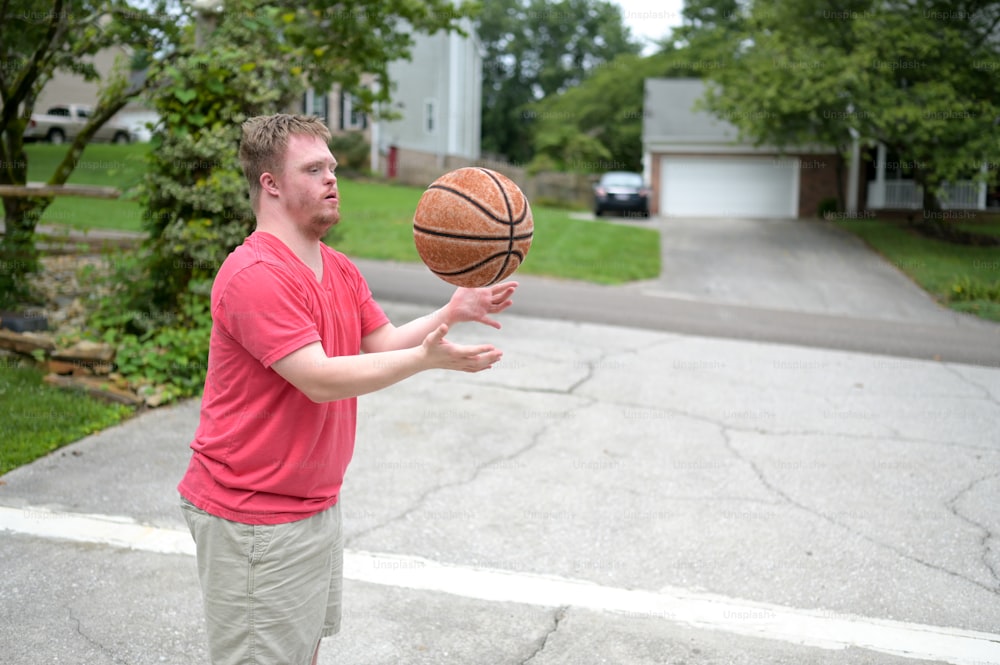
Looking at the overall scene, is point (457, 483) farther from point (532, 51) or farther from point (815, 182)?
point (532, 51)

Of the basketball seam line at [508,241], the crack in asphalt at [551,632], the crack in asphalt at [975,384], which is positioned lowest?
the crack in asphalt at [551,632]

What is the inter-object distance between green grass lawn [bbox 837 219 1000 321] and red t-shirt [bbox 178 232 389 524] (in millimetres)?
14028

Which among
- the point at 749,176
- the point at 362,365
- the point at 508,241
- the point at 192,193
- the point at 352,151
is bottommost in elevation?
the point at 362,365

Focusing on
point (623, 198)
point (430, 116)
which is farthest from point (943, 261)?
point (430, 116)

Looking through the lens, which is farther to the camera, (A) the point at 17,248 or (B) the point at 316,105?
(B) the point at 316,105

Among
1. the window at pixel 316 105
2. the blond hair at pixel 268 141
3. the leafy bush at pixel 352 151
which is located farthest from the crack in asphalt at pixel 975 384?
the window at pixel 316 105

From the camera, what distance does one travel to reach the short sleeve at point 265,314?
2.44 meters

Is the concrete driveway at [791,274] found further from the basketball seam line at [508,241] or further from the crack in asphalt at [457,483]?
the basketball seam line at [508,241]

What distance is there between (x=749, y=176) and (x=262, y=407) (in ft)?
100

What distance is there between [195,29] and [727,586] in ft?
21.6

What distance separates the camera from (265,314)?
2451 millimetres

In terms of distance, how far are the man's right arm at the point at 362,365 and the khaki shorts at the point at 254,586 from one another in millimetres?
446

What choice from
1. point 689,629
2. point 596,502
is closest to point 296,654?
point 689,629

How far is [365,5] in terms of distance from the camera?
10.4 m
